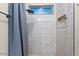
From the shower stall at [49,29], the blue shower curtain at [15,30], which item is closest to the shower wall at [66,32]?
the shower stall at [49,29]

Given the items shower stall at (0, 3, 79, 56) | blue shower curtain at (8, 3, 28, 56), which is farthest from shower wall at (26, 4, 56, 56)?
blue shower curtain at (8, 3, 28, 56)

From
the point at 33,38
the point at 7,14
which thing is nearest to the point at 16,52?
the point at 7,14

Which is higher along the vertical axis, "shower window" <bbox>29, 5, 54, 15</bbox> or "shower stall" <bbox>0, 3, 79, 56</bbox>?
"shower window" <bbox>29, 5, 54, 15</bbox>

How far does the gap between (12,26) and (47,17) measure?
61cm

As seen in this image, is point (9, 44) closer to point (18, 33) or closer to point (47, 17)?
point (18, 33)

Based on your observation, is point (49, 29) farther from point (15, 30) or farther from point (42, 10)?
point (15, 30)

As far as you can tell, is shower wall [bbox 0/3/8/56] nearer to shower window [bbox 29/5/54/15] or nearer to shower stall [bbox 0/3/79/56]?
shower stall [bbox 0/3/79/56]

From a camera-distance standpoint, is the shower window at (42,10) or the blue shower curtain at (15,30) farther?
the shower window at (42,10)

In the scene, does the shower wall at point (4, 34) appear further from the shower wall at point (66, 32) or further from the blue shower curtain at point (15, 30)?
the shower wall at point (66, 32)

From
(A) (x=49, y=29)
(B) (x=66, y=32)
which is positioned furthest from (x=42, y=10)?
(B) (x=66, y=32)

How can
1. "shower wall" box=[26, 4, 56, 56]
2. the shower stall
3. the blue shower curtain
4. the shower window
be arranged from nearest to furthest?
1. the blue shower curtain
2. the shower stall
3. the shower window
4. "shower wall" box=[26, 4, 56, 56]

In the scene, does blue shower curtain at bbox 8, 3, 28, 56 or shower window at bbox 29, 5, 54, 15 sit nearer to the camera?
blue shower curtain at bbox 8, 3, 28, 56

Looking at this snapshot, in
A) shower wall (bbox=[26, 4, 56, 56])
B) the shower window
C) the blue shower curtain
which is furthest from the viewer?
shower wall (bbox=[26, 4, 56, 56])

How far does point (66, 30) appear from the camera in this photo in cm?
143
